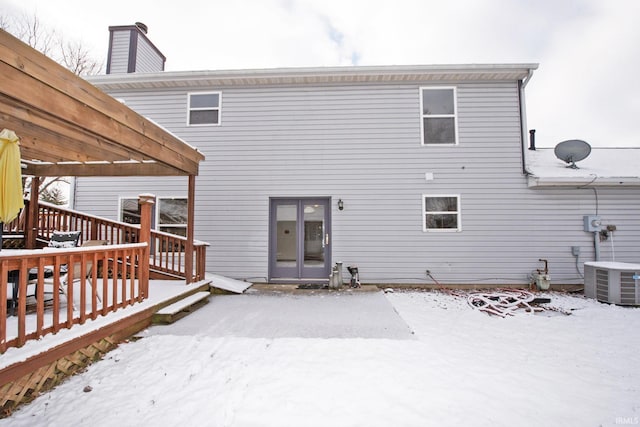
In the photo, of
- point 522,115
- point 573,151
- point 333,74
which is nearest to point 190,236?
point 333,74

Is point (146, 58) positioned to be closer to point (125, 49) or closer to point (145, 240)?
point (125, 49)

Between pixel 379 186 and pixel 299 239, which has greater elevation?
pixel 379 186

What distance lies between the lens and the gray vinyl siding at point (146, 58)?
7.62 m

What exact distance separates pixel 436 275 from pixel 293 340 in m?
4.30

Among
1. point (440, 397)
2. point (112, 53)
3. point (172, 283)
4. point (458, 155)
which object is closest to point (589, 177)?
point (458, 155)

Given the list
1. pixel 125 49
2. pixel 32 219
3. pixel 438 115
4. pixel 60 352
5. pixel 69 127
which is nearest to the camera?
pixel 60 352

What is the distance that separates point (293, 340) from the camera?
3.32 m

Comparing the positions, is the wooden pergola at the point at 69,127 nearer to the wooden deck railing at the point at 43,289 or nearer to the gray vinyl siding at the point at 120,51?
the wooden deck railing at the point at 43,289

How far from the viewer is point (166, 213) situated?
687cm

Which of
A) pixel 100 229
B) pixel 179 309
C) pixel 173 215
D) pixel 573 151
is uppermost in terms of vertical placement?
pixel 573 151

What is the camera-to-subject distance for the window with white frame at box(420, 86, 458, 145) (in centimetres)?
671

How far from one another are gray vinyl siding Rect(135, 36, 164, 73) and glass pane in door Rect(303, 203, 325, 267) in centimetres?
602

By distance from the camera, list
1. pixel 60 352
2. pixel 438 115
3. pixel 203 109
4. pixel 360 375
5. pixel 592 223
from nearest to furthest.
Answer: pixel 60 352 → pixel 360 375 → pixel 592 223 → pixel 438 115 → pixel 203 109

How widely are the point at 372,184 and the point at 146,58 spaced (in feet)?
23.8
